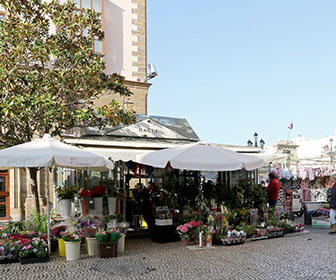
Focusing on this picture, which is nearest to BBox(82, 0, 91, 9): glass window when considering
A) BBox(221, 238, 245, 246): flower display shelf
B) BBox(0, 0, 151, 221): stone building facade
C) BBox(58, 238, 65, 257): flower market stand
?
BBox(0, 0, 151, 221): stone building facade

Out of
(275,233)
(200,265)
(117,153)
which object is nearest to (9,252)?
(117,153)

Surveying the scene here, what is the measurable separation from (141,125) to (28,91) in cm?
385

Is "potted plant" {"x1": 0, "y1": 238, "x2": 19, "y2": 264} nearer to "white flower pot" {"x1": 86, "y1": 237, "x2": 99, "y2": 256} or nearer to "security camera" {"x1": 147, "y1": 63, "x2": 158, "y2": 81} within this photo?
"white flower pot" {"x1": 86, "y1": 237, "x2": 99, "y2": 256}

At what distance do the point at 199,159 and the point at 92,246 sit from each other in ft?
9.84

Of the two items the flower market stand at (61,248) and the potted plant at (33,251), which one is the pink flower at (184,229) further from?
the potted plant at (33,251)

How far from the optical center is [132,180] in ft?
41.7

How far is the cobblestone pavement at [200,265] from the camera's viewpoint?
662 centimetres

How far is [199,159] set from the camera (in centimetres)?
899

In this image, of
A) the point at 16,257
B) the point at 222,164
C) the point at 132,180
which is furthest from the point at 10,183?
the point at 222,164

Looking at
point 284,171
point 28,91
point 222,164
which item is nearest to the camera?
point 222,164

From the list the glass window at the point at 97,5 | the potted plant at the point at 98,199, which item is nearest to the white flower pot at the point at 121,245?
the potted plant at the point at 98,199

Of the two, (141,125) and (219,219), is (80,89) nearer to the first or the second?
(141,125)

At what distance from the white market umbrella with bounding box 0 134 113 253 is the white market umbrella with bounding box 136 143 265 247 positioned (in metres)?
1.56

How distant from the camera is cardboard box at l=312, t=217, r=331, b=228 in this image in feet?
43.0
